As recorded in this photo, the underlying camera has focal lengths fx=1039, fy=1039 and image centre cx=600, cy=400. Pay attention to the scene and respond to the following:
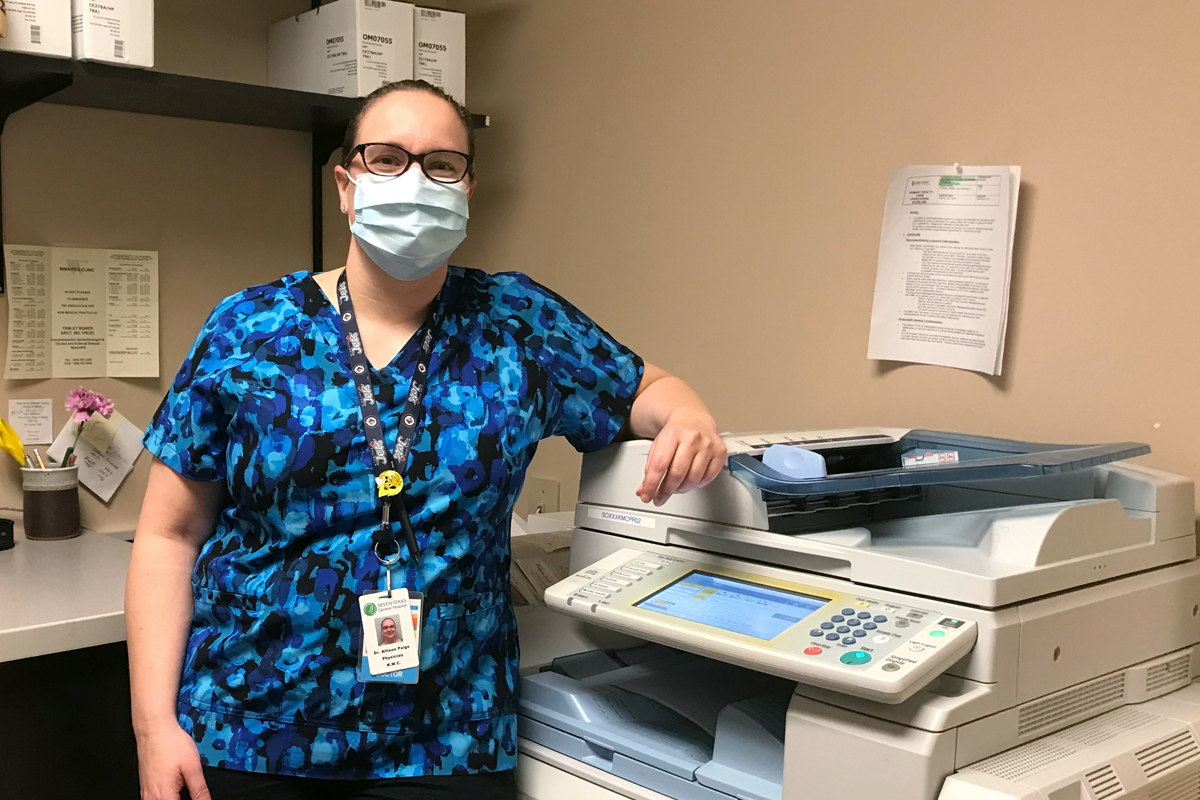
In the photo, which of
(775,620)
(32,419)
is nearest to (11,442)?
(32,419)

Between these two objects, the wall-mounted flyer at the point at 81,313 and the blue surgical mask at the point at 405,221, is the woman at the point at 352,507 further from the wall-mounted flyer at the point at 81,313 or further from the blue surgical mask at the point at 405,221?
the wall-mounted flyer at the point at 81,313

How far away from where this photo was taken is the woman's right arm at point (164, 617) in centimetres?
119

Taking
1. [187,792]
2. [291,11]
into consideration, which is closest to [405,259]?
[187,792]

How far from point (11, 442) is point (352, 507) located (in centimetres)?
112

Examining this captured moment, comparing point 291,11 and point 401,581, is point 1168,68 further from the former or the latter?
point 291,11

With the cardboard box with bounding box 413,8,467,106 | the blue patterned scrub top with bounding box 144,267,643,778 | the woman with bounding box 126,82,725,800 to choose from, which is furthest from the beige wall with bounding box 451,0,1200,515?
the blue patterned scrub top with bounding box 144,267,643,778

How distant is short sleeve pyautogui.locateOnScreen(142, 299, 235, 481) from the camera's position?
1.19 meters

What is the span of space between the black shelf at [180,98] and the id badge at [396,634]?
113 centimetres

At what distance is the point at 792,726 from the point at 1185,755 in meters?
0.44

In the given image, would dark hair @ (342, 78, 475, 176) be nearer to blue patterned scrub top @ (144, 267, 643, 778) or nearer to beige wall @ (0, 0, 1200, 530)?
blue patterned scrub top @ (144, 267, 643, 778)

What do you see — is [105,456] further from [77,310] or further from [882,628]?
[882,628]

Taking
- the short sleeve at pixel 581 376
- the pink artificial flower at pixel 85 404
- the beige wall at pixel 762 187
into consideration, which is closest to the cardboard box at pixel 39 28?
the beige wall at pixel 762 187

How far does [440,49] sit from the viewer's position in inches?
85.0

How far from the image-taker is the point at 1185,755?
1091mm
